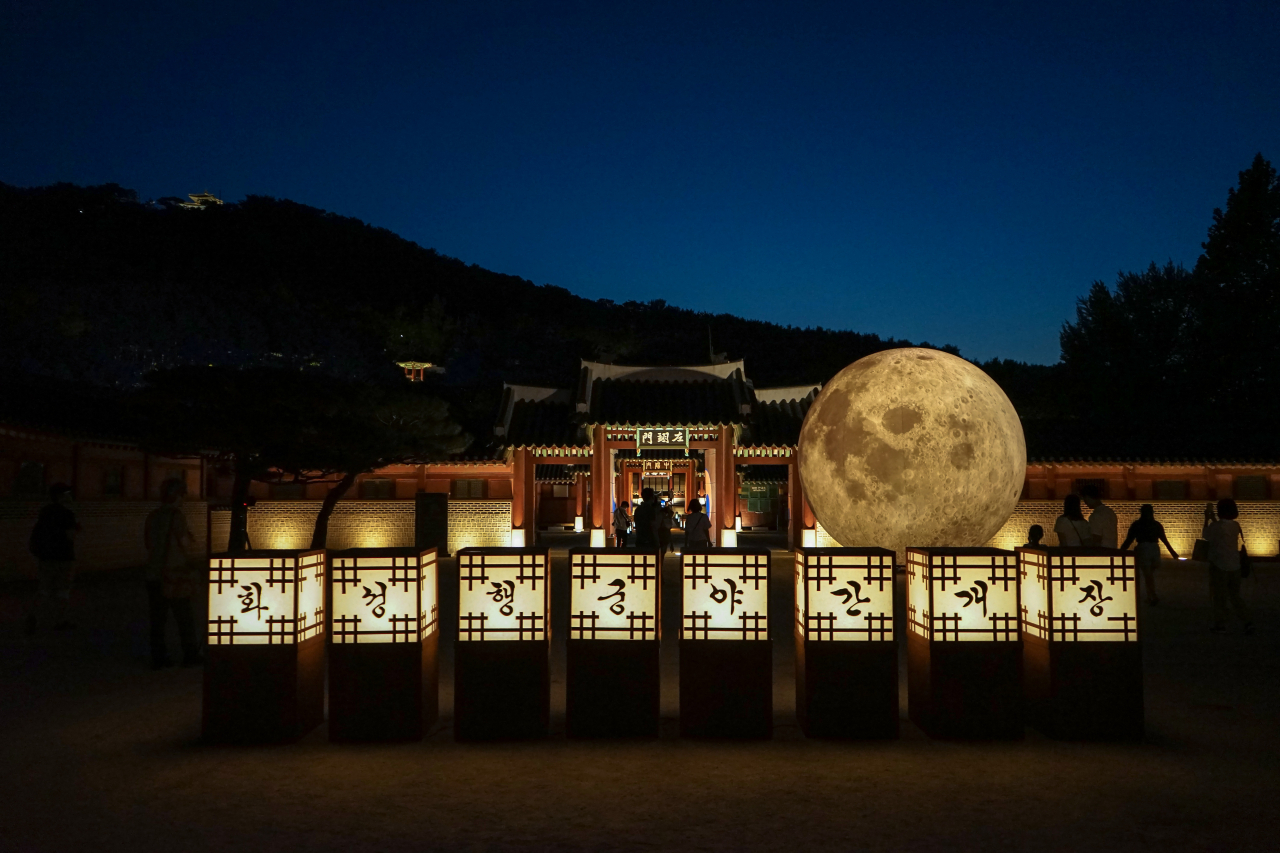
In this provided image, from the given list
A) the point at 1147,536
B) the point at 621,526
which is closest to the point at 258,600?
the point at 1147,536

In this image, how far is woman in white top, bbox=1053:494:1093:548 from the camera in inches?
428

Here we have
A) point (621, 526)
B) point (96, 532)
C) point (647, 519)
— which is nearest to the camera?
point (647, 519)

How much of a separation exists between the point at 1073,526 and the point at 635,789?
8.30m

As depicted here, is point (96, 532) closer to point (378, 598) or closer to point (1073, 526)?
point (378, 598)

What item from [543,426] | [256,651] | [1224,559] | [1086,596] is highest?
[543,426]

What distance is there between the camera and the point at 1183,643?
964cm

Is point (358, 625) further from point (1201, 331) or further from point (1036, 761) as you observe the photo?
point (1201, 331)

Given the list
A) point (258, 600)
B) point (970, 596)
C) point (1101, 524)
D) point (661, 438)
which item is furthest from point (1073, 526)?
point (661, 438)

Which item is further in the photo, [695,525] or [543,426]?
[543,426]

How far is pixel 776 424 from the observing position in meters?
24.2

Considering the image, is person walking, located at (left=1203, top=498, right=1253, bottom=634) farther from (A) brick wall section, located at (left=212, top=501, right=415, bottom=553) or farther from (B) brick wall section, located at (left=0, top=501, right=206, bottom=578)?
(A) brick wall section, located at (left=212, top=501, right=415, bottom=553)

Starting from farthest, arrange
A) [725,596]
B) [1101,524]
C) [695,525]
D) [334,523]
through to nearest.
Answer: [334,523]
[695,525]
[1101,524]
[725,596]

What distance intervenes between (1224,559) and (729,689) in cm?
716

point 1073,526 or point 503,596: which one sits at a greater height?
point 1073,526
